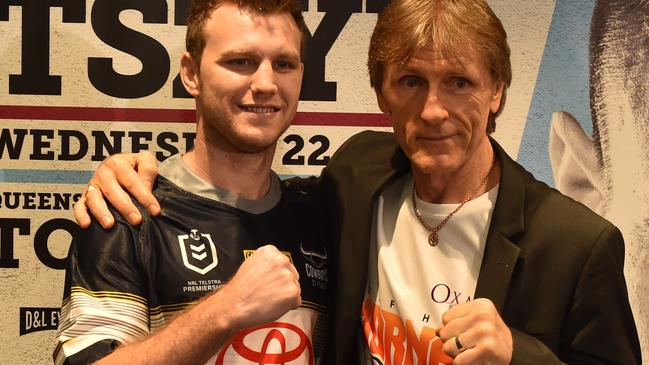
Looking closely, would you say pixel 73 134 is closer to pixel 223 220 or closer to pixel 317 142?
pixel 317 142

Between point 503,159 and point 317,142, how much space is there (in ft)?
2.73

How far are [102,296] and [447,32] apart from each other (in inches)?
30.3

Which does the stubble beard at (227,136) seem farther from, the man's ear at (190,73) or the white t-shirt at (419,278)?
the white t-shirt at (419,278)

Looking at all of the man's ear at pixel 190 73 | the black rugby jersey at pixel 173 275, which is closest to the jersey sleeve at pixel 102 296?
the black rugby jersey at pixel 173 275

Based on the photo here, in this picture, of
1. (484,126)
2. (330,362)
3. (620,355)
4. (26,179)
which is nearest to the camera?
(620,355)

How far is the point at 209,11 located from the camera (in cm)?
156

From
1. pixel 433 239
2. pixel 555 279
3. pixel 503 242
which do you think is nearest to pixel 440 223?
pixel 433 239

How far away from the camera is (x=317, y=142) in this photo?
2264mm

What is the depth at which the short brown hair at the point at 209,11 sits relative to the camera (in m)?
1.54

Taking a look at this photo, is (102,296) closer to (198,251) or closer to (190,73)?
(198,251)

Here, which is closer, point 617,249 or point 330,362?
point 617,249

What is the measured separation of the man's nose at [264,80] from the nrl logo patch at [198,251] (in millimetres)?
294

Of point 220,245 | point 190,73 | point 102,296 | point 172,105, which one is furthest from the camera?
point 172,105

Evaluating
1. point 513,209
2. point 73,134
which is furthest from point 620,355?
point 73,134
